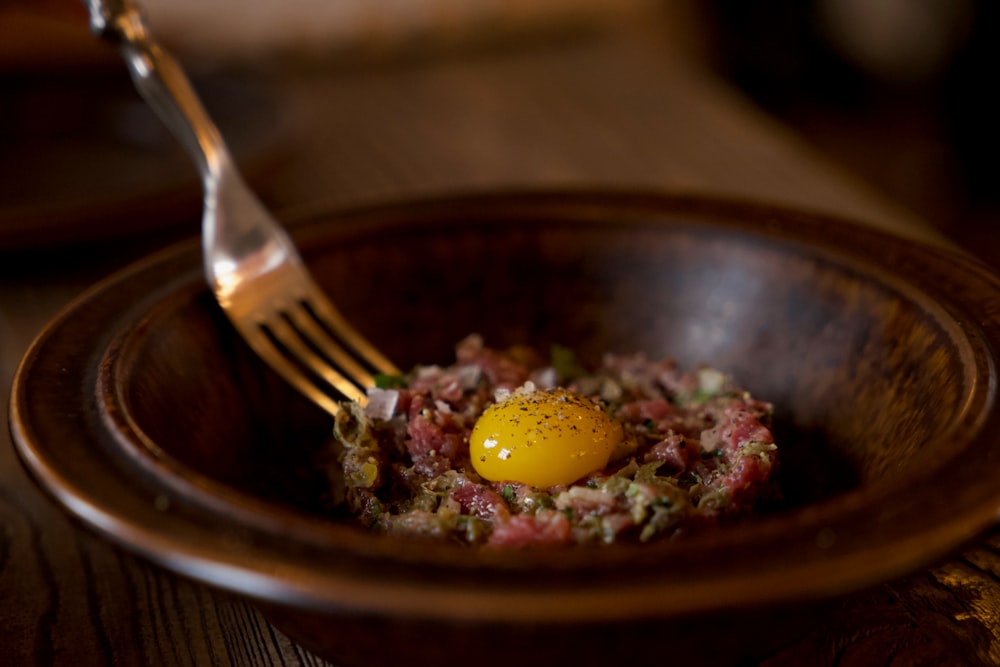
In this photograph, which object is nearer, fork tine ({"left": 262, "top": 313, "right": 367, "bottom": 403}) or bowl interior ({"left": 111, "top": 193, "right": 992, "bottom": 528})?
bowl interior ({"left": 111, "top": 193, "right": 992, "bottom": 528})

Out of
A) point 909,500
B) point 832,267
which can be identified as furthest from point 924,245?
point 909,500

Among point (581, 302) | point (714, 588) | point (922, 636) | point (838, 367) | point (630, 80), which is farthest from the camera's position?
point (630, 80)

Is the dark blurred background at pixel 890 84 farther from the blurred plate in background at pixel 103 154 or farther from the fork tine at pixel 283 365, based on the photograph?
the fork tine at pixel 283 365

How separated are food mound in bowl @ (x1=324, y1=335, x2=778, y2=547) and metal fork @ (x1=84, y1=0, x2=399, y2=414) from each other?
13 centimetres

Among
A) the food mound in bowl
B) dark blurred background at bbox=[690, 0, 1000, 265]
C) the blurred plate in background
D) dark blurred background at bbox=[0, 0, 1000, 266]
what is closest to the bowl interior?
the food mound in bowl

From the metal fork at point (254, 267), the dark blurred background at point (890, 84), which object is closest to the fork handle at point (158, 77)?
the metal fork at point (254, 267)

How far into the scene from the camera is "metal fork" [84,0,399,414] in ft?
5.09

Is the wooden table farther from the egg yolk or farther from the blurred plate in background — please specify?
the egg yolk

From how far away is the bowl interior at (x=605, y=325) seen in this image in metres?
1.28

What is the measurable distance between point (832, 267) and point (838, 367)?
169mm

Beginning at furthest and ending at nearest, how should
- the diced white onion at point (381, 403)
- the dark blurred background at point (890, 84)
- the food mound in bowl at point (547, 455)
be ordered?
the dark blurred background at point (890, 84), the diced white onion at point (381, 403), the food mound in bowl at point (547, 455)

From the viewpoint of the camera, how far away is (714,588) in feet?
2.48

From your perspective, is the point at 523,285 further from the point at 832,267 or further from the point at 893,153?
the point at 893,153

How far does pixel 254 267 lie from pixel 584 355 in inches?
25.7
